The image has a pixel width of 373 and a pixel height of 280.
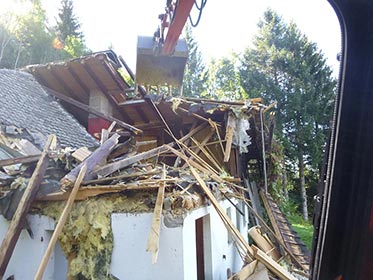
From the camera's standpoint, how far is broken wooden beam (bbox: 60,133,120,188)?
4.40 metres

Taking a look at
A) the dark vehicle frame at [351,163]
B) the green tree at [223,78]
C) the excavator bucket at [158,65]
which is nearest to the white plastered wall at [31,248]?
the excavator bucket at [158,65]

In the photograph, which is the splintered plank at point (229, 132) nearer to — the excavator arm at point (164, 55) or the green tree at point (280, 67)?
the excavator arm at point (164, 55)

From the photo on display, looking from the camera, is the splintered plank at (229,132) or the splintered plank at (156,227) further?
the splintered plank at (229,132)

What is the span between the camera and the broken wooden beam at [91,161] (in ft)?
14.4

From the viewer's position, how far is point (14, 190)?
15.7ft

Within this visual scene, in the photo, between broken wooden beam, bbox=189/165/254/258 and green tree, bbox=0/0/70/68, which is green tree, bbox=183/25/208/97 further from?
broken wooden beam, bbox=189/165/254/258

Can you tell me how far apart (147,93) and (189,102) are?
1.24m

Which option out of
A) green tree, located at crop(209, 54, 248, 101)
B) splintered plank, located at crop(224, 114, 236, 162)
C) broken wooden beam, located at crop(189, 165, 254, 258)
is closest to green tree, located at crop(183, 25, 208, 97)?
green tree, located at crop(209, 54, 248, 101)

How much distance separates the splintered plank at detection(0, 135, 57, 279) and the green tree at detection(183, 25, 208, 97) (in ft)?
98.7

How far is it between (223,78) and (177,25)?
30319 millimetres

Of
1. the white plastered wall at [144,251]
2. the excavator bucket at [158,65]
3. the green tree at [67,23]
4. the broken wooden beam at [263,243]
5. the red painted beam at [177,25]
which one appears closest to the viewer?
the red painted beam at [177,25]

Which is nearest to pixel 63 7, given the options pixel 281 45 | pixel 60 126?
pixel 281 45

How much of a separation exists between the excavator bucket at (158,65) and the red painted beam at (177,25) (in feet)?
0.65

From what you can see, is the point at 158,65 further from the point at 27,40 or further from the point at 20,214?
the point at 27,40
